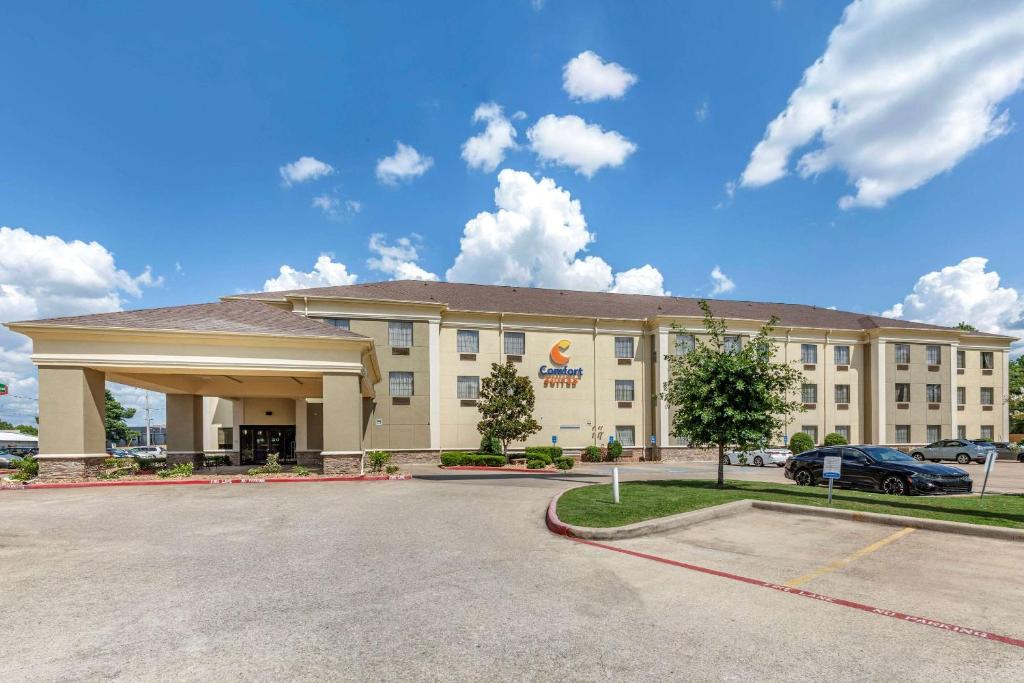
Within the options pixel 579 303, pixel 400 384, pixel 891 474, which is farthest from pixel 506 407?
pixel 891 474

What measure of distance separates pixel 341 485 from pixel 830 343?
123 feet

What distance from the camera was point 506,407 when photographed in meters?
28.9

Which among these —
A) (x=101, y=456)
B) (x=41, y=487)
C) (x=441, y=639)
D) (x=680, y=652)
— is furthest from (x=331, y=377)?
(x=680, y=652)

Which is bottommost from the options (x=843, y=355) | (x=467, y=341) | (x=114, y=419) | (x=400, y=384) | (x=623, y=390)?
(x=114, y=419)

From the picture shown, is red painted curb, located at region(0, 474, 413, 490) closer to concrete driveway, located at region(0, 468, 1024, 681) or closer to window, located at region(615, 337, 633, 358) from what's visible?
concrete driveway, located at region(0, 468, 1024, 681)

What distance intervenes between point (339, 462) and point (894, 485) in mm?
18506

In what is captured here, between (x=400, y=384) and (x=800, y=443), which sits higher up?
(x=400, y=384)

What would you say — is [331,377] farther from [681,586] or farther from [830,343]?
[830,343]

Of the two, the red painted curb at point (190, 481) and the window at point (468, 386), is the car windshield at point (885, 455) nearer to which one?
the red painted curb at point (190, 481)

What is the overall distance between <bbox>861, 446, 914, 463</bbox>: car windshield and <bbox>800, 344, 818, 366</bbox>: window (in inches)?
949

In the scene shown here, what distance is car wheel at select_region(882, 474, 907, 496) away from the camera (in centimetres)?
1399

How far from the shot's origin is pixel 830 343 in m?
38.2

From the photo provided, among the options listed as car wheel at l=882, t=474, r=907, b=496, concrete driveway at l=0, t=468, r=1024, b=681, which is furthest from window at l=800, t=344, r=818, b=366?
concrete driveway at l=0, t=468, r=1024, b=681

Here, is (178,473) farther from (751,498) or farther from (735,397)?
(735,397)
